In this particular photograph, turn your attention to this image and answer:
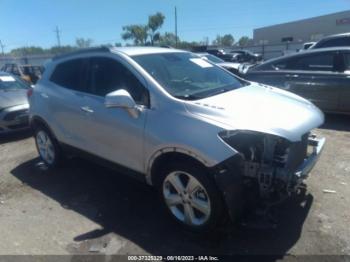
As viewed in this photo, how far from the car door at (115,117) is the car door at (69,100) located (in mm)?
154

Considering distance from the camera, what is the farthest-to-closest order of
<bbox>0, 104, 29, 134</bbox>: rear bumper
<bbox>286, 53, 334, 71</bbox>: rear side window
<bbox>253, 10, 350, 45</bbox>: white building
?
1. <bbox>253, 10, 350, 45</bbox>: white building
2. <bbox>0, 104, 29, 134</bbox>: rear bumper
3. <bbox>286, 53, 334, 71</bbox>: rear side window

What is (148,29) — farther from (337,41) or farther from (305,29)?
(337,41)

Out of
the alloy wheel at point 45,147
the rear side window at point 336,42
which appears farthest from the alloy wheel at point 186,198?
the rear side window at point 336,42

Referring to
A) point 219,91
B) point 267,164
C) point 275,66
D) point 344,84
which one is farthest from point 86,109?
point 344,84

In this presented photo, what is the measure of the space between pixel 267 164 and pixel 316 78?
453 centimetres

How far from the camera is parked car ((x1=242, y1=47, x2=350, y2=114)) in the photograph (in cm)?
667

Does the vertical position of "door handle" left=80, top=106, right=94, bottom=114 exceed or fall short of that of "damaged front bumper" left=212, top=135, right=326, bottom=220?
it exceeds it

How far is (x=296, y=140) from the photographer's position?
9.68 ft

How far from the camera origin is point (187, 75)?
405 centimetres

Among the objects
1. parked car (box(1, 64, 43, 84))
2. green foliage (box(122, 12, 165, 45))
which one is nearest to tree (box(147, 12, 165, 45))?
green foliage (box(122, 12, 165, 45))

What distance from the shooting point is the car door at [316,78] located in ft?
22.1

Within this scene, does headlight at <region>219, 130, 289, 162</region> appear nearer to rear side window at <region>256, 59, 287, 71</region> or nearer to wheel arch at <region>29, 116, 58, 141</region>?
wheel arch at <region>29, 116, 58, 141</region>

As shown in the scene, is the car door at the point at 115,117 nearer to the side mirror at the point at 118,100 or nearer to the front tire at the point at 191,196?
the side mirror at the point at 118,100

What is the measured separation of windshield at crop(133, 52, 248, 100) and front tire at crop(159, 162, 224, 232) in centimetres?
78
